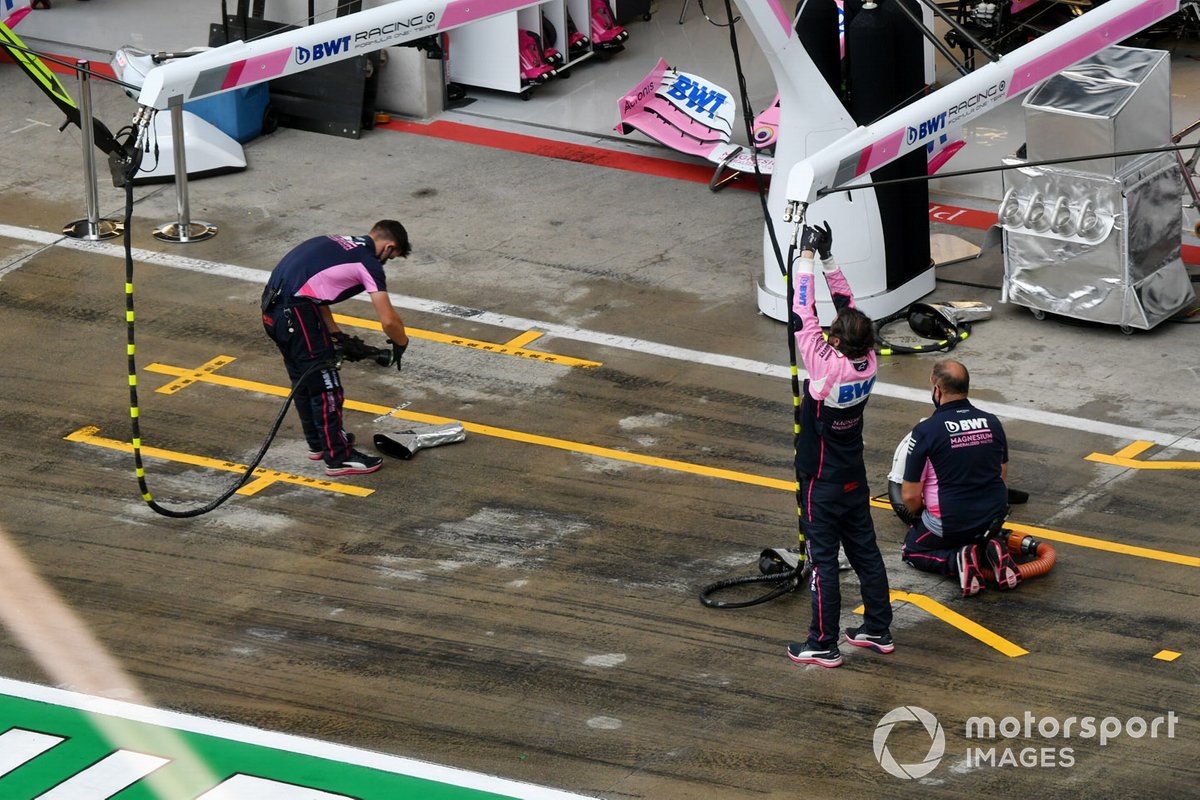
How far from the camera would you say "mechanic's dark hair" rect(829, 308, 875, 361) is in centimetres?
897

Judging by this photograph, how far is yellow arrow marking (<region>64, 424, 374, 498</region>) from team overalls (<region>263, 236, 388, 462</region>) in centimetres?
22

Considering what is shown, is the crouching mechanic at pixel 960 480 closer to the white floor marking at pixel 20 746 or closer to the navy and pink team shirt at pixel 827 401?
the navy and pink team shirt at pixel 827 401

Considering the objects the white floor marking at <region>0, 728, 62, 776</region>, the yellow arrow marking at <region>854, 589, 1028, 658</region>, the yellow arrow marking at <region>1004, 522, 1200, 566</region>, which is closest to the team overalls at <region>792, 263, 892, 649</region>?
the yellow arrow marking at <region>854, 589, 1028, 658</region>

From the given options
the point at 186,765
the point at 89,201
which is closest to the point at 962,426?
the point at 186,765

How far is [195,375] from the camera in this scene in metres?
13.0

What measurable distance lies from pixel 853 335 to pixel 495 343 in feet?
16.4

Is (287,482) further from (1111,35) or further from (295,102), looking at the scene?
(295,102)

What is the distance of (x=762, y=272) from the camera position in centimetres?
1479

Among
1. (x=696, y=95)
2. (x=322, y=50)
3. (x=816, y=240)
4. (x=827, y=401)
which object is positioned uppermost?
(x=322, y=50)

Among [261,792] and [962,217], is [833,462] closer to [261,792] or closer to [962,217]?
[261,792]

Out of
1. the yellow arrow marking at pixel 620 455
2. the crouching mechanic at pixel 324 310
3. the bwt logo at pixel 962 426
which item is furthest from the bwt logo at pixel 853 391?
the crouching mechanic at pixel 324 310

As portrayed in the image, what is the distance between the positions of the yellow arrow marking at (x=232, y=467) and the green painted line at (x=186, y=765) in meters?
2.54

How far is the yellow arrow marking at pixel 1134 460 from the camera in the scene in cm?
1152

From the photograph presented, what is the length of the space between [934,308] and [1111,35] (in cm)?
284
